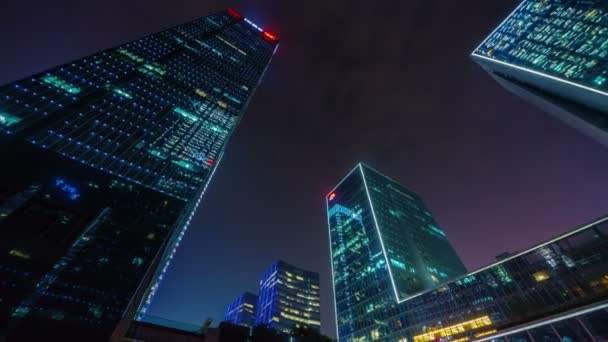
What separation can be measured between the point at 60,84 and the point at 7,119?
48.8 ft

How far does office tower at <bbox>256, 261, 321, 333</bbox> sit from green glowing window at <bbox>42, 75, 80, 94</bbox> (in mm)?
116574

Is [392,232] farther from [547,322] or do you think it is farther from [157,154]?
[157,154]

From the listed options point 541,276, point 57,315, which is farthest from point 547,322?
point 57,315

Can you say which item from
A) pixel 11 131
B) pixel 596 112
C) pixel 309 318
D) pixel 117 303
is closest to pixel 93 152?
pixel 11 131

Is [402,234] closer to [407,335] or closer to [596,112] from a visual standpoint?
[407,335]

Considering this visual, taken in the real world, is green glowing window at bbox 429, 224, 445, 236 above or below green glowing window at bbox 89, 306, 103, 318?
above

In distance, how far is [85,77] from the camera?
5525 centimetres

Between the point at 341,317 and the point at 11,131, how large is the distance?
85.9m

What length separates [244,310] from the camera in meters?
162

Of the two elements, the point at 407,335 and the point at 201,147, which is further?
the point at 201,147

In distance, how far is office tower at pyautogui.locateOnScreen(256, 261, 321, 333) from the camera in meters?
125

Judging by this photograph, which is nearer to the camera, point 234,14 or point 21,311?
point 21,311

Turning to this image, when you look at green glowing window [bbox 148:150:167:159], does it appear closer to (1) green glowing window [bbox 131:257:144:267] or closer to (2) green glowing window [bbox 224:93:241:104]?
(1) green glowing window [bbox 131:257:144:267]

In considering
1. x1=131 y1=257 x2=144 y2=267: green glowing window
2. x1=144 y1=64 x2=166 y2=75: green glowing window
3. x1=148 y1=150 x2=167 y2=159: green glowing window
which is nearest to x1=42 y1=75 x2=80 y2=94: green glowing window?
x1=148 y1=150 x2=167 y2=159: green glowing window
